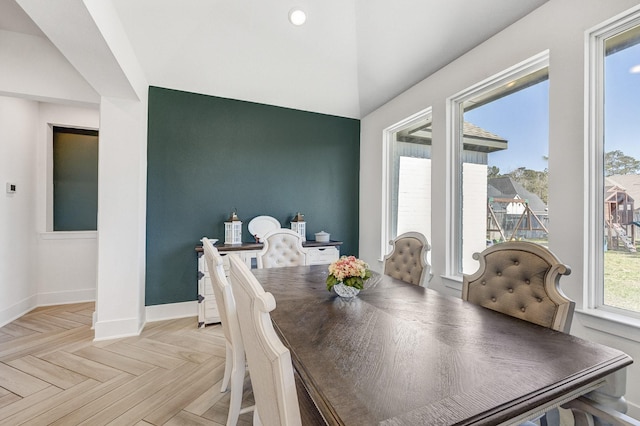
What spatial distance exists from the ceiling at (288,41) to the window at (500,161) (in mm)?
471

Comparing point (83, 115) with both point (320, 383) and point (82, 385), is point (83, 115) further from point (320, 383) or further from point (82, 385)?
point (320, 383)

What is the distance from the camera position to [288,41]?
10.7ft

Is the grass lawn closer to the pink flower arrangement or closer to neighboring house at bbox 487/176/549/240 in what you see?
neighboring house at bbox 487/176/549/240

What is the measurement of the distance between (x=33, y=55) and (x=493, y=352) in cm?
437

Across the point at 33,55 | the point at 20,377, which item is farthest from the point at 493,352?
the point at 33,55

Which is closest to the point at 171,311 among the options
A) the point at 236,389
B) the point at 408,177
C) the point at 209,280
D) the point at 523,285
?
the point at 209,280

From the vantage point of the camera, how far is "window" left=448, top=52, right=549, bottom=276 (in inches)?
85.4

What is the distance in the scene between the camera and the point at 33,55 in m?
2.79

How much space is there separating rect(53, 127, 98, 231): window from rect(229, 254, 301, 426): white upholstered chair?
4206 mm

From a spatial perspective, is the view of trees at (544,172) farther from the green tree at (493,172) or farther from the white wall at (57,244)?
the white wall at (57,244)

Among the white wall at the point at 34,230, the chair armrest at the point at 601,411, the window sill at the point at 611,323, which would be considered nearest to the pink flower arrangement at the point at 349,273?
the chair armrest at the point at 601,411

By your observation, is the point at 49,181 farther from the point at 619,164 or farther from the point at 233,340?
the point at 619,164

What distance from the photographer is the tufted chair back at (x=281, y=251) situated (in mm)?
2857

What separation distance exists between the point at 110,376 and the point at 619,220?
12.0 ft
